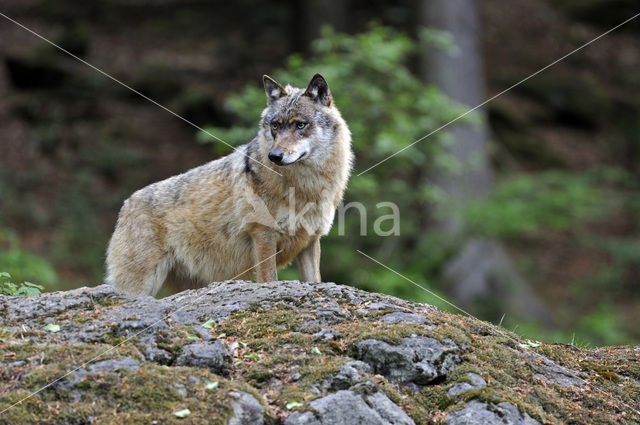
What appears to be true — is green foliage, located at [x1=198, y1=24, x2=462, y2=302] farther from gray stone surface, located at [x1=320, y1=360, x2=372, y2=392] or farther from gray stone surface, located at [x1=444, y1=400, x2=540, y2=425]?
gray stone surface, located at [x1=444, y1=400, x2=540, y2=425]

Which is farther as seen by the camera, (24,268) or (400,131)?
(400,131)

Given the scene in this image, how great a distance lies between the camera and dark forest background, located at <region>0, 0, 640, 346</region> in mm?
11789

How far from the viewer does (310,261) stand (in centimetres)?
683

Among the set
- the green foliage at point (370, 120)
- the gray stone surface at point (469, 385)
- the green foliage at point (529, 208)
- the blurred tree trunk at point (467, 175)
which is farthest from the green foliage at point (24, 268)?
the gray stone surface at point (469, 385)

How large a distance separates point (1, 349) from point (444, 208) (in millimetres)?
10065

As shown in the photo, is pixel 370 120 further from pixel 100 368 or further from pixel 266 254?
pixel 100 368

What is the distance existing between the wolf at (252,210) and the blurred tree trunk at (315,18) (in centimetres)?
911

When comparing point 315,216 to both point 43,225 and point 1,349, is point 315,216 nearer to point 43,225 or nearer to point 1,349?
point 1,349

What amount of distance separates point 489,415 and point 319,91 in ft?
13.0

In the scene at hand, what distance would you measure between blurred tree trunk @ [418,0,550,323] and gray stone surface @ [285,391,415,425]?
30.4 ft

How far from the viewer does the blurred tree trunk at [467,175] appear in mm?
13852

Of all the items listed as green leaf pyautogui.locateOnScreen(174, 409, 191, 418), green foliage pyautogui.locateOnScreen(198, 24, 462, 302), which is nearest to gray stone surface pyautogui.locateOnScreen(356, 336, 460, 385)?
green leaf pyautogui.locateOnScreen(174, 409, 191, 418)

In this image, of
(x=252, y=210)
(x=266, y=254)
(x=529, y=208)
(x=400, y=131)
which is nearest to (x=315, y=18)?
(x=400, y=131)

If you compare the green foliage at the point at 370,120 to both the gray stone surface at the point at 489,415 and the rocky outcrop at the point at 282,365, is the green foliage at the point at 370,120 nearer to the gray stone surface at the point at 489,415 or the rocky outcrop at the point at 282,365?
the rocky outcrop at the point at 282,365
